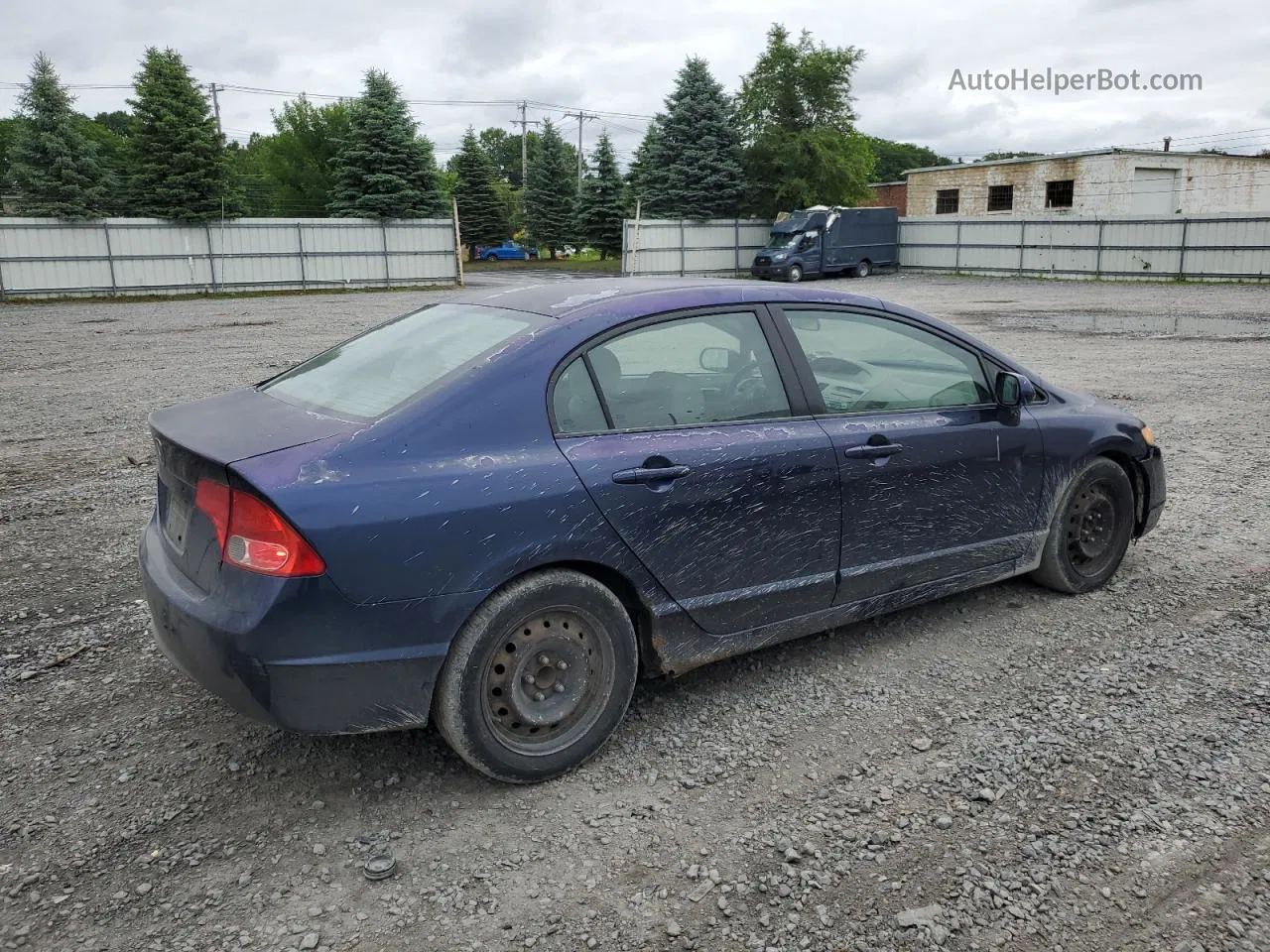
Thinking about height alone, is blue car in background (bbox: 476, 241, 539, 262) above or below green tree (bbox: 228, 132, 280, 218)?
below

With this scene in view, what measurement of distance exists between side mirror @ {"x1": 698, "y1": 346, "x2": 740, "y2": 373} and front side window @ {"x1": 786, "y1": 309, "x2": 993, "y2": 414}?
0.32 metres

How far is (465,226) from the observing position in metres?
58.7

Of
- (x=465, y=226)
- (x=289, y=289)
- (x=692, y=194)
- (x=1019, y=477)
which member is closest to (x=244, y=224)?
(x=289, y=289)

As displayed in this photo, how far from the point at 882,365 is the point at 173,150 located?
33.7 metres

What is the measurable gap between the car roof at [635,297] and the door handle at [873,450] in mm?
636

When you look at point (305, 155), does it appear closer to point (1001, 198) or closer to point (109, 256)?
point (109, 256)

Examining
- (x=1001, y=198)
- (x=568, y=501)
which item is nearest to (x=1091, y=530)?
(x=568, y=501)

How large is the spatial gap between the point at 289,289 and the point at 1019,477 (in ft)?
102

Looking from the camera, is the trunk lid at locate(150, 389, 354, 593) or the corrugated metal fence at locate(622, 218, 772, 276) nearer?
the trunk lid at locate(150, 389, 354, 593)

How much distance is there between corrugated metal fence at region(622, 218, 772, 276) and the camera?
37.9m

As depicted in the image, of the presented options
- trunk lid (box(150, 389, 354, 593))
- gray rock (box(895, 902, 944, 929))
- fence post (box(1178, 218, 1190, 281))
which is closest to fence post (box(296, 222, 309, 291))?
fence post (box(1178, 218, 1190, 281))

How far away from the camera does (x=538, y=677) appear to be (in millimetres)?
3188

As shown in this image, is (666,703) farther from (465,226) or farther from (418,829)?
(465,226)

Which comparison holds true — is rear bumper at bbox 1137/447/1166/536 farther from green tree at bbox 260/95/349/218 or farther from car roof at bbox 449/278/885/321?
green tree at bbox 260/95/349/218
